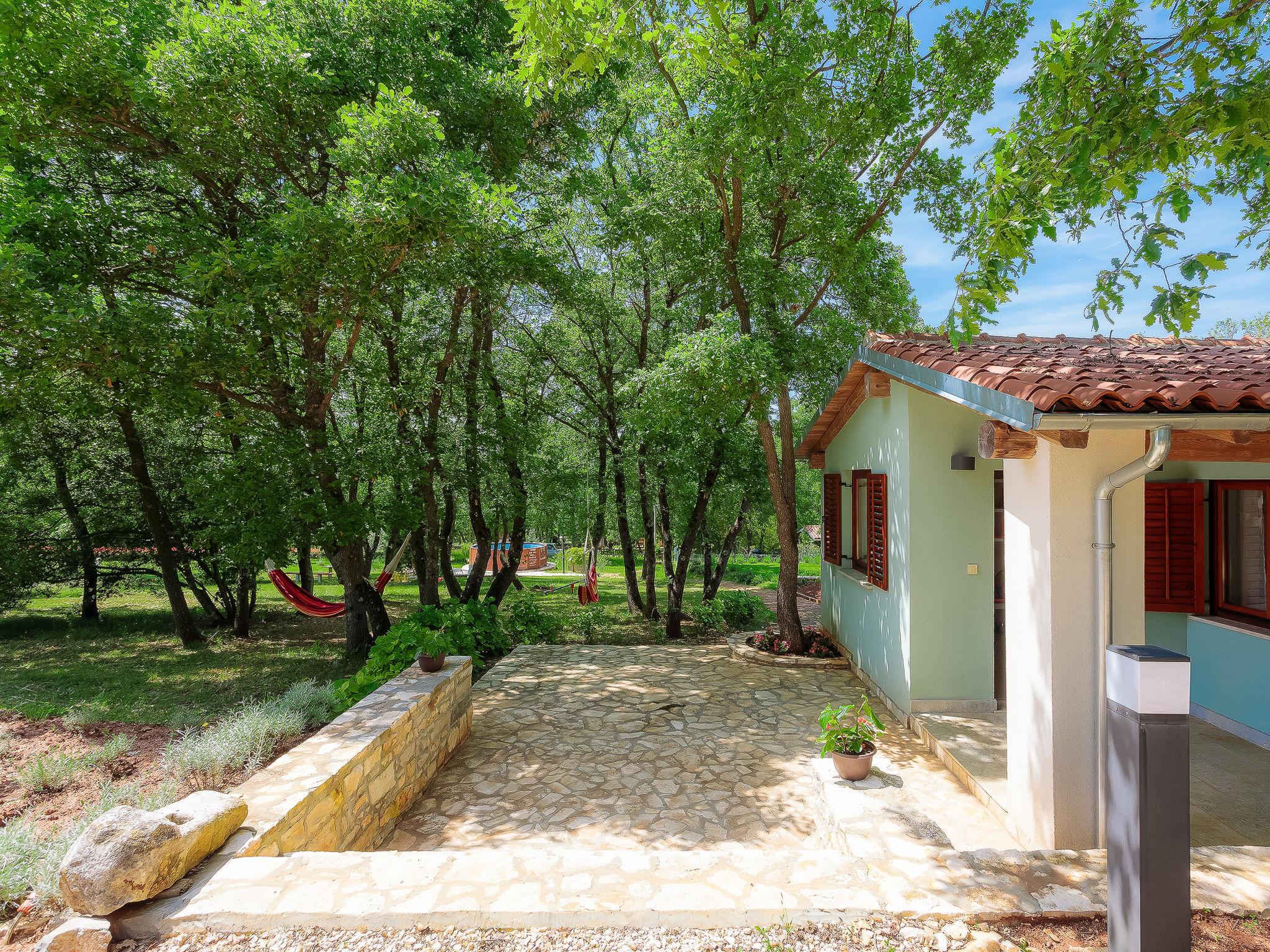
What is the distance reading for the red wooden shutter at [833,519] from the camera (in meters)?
9.36

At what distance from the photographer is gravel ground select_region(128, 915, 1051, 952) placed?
2654 mm

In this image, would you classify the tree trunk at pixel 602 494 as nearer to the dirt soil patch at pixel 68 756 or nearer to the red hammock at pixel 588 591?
the red hammock at pixel 588 591

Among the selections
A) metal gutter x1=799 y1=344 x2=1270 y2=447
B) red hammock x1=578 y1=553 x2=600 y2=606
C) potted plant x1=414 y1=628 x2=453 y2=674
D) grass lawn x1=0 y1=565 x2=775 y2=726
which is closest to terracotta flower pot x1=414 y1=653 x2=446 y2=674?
potted plant x1=414 y1=628 x2=453 y2=674

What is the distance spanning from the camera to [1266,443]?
137 inches

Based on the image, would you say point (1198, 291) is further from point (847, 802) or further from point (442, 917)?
point (442, 917)

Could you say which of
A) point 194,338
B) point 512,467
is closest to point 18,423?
point 194,338

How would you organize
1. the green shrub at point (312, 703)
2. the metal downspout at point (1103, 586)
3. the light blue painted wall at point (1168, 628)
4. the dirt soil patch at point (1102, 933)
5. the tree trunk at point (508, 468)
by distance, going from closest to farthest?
the dirt soil patch at point (1102, 933)
the metal downspout at point (1103, 586)
the light blue painted wall at point (1168, 628)
the green shrub at point (312, 703)
the tree trunk at point (508, 468)

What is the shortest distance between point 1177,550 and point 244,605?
13.8 metres

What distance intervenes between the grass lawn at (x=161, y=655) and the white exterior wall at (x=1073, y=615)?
24.0 ft

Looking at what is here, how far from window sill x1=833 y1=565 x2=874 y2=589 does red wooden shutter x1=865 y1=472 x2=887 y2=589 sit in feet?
0.35

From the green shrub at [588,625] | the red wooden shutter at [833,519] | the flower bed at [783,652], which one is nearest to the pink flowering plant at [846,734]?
the flower bed at [783,652]

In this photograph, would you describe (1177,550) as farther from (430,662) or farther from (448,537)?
(448,537)

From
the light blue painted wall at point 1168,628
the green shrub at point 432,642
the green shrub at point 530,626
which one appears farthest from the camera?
the green shrub at point 530,626

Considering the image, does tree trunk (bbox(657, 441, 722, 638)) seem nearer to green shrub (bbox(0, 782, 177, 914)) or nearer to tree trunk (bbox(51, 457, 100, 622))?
green shrub (bbox(0, 782, 177, 914))
